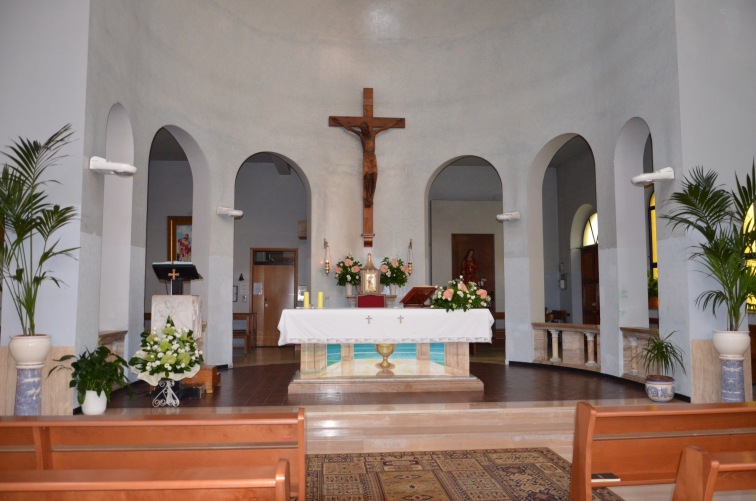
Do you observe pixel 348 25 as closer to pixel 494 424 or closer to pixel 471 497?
pixel 494 424

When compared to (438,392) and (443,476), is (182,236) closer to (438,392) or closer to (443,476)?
(438,392)

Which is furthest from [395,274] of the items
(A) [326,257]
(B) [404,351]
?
(B) [404,351]

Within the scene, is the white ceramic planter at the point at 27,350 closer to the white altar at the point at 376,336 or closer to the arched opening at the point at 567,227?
the white altar at the point at 376,336

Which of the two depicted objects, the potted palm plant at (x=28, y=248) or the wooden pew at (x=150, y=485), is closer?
the wooden pew at (x=150, y=485)

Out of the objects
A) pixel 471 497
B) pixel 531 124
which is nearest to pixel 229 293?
pixel 531 124

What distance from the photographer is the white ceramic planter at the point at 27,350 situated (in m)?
5.62

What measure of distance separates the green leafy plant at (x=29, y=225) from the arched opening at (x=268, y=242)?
8.25 meters

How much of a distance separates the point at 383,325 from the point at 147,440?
15.8 feet

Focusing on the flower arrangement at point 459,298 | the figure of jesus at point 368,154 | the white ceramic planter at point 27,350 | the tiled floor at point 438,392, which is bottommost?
the tiled floor at point 438,392

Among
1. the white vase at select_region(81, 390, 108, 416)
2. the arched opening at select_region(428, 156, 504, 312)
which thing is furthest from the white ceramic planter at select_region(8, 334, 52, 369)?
the arched opening at select_region(428, 156, 504, 312)

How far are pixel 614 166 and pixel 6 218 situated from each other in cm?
787

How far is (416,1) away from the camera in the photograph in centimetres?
1130

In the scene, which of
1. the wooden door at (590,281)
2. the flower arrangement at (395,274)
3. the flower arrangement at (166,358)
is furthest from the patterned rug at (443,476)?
the wooden door at (590,281)

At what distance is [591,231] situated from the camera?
15.2 meters
